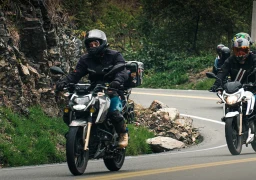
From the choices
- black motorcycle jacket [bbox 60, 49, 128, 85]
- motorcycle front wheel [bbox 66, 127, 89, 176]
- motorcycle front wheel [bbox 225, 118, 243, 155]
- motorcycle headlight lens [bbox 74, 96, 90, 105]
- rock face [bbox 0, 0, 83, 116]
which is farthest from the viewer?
rock face [bbox 0, 0, 83, 116]

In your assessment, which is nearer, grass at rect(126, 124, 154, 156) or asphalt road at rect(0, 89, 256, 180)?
asphalt road at rect(0, 89, 256, 180)

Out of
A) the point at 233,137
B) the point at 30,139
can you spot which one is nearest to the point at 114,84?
the point at 233,137

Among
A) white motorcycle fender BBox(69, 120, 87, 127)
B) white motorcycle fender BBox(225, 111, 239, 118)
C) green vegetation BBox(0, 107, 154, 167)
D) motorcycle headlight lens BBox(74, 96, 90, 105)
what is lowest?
green vegetation BBox(0, 107, 154, 167)

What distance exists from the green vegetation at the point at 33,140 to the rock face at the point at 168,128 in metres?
0.50

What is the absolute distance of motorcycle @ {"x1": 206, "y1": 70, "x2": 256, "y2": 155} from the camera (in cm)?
1441

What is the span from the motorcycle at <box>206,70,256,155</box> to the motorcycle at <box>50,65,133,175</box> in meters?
2.76

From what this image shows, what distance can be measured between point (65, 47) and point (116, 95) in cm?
812

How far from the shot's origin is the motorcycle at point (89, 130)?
1114 centimetres

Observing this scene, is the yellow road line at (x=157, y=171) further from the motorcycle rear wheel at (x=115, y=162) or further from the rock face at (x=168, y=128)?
the rock face at (x=168, y=128)

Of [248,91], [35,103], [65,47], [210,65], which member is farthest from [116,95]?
[210,65]

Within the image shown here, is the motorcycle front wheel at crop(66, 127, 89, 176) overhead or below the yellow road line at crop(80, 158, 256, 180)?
overhead

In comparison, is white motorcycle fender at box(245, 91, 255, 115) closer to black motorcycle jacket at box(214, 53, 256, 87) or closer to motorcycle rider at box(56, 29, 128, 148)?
black motorcycle jacket at box(214, 53, 256, 87)

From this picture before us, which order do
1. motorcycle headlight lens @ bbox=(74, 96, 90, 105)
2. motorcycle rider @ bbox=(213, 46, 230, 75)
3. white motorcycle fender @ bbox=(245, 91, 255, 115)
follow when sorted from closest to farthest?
1. motorcycle headlight lens @ bbox=(74, 96, 90, 105)
2. white motorcycle fender @ bbox=(245, 91, 255, 115)
3. motorcycle rider @ bbox=(213, 46, 230, 75)

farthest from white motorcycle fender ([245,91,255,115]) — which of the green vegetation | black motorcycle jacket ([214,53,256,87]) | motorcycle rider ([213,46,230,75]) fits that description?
motorcycle rider ([213,46,230,75])
